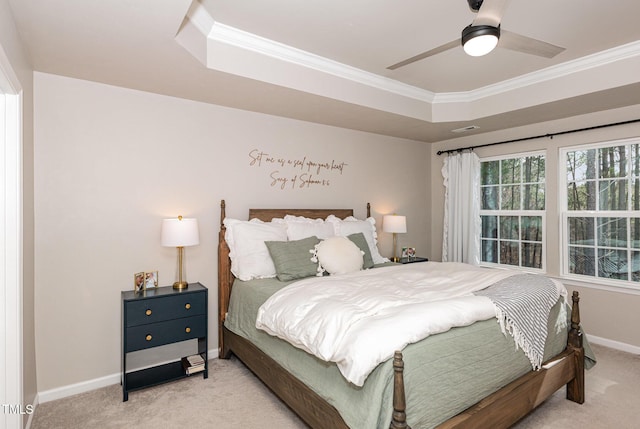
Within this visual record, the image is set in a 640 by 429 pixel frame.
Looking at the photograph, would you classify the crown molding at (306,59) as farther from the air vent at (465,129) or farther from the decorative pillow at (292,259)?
the decorative pillow at (292,259)

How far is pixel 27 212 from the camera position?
2.32 m

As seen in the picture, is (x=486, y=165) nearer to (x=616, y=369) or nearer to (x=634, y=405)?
(x=616, y=369)

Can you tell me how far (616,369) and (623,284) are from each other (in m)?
0.92

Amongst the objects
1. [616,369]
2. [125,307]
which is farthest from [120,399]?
[616,369]

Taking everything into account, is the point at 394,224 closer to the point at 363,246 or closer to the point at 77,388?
the point at 363,246

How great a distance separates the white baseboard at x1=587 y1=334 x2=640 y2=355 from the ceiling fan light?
3.37 m

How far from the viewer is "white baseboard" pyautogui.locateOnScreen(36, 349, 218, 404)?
257cm

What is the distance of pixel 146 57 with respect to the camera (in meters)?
2.38

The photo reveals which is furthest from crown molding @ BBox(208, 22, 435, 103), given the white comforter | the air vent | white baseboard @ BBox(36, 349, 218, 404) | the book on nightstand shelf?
white baseboard @ BBox(36, 349, 218, 404)

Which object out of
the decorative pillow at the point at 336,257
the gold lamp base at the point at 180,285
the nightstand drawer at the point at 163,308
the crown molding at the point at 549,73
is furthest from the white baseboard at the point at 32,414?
the crown molding at the point at 549,73

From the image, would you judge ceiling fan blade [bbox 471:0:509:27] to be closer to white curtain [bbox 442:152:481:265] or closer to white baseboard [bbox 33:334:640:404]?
white curtain [bbox 442:152:481:265]

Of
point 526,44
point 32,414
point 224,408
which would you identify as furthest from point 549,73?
point 32,414

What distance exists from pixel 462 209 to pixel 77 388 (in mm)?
4435

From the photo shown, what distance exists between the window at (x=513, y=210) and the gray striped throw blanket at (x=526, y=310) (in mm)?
1979
